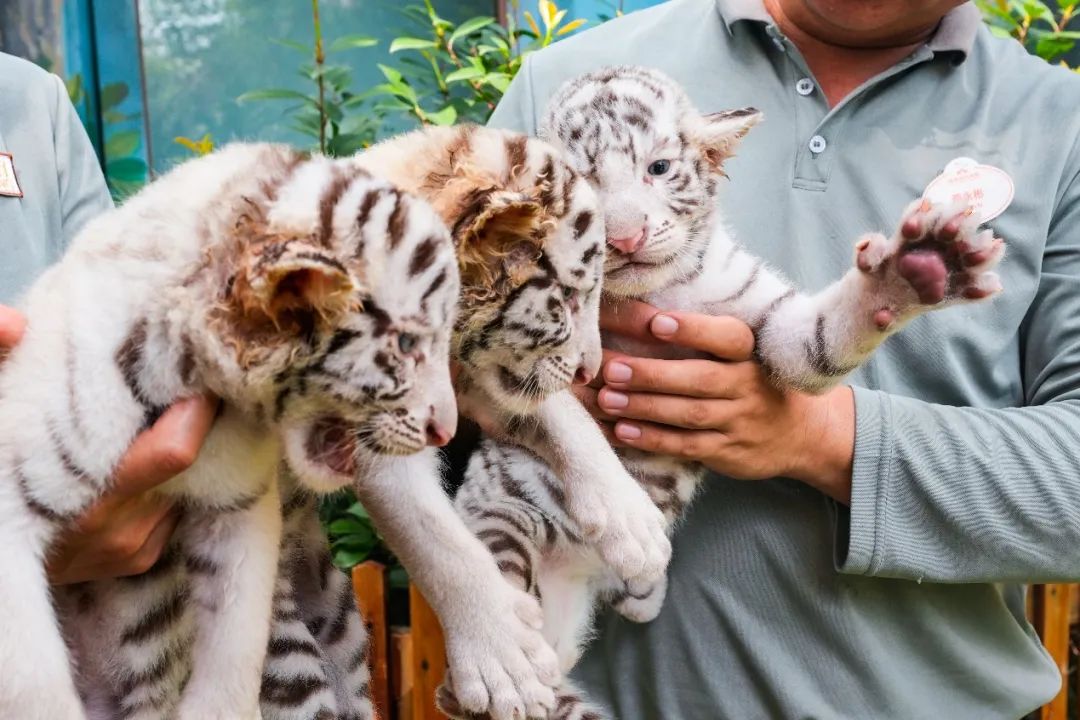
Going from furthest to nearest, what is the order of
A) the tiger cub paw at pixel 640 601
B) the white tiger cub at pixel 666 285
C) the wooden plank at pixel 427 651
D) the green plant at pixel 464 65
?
the green plant at pixel 464 65
the wooden plank at pixel 427 651
the tiger cub paw at pixel 640 601
the white tiger cub at pixel 666 285

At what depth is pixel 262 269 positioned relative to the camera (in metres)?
0.82

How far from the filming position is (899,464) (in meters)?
1.44

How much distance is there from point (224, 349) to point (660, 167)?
77cm

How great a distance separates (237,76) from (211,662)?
2636 millimetres

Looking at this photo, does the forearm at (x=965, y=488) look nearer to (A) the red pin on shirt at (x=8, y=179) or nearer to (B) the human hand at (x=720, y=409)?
(B) the human hand at (x=720, y=409)

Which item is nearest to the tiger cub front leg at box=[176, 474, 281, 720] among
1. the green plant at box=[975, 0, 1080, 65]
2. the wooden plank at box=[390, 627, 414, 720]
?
the wooden plank at box=[390, 627, 414, 720]

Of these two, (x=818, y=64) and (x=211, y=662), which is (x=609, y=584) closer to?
(x=211, y=662)

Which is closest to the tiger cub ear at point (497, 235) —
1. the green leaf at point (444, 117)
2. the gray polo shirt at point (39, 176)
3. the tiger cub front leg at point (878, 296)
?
the tiger cub front leg at point (878, 296)

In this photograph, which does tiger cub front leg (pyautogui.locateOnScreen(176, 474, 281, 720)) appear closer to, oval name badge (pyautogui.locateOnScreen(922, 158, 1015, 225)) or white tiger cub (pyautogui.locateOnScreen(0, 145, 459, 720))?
white tiger cub (pyautogui.locateOnScreen(0, 145, 459, 720))

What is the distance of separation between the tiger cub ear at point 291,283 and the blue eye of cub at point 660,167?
2.17ft

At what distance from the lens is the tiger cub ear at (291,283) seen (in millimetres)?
820

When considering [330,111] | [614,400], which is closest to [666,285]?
[614,400]

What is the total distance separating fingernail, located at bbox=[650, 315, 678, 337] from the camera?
1376 mm

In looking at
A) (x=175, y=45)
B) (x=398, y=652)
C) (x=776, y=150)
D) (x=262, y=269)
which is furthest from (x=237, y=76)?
(x=262, y=269)
